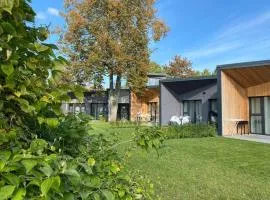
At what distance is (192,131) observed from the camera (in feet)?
66.7

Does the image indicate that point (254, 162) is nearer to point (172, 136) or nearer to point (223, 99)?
point (172, 136)

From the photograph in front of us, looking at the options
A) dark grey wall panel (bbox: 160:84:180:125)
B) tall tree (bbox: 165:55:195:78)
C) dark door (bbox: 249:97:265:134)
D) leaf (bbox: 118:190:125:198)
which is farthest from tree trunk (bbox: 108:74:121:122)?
leaf (bbox: 118:190:125:198)

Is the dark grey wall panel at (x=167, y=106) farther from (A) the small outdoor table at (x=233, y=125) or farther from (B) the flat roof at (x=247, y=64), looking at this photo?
(B) the flat roof at (x=247, y=64)

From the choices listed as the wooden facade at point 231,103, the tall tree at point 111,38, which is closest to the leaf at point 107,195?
the wooden facade at point 231,103

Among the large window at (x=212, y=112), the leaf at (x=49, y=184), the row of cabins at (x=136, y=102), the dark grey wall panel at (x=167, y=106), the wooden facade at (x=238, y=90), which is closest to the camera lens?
the leaf at (x=49, y=184)

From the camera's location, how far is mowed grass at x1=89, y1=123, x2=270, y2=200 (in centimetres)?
680

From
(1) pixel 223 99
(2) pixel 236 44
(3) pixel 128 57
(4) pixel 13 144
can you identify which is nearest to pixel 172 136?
(1) pixel 223 99

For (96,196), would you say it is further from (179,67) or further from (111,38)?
(179,67)

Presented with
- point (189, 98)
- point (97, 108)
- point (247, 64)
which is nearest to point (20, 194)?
point (247, 64)

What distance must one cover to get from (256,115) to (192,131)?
4436mm

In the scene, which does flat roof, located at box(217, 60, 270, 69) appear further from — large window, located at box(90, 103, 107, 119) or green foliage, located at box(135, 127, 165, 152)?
large window, located at box(90, 103, 107, 119)

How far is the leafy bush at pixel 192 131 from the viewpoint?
788 inches

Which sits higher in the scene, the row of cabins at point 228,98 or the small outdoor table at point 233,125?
the row of cabins at point 228,98

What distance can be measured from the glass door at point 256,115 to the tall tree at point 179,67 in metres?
28.9
